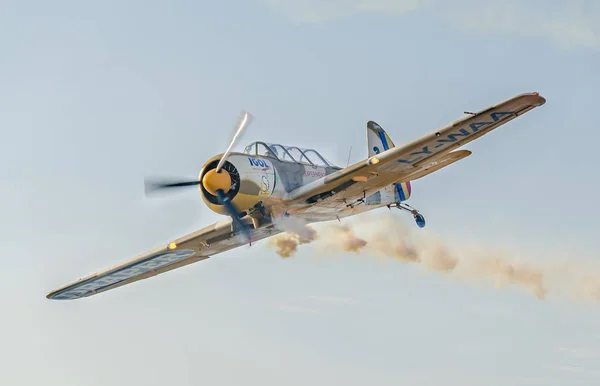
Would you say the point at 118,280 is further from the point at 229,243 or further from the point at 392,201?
the point at 392,201

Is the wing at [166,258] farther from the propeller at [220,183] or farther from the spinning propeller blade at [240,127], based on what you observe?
the spinning propeller blade at [240,127]

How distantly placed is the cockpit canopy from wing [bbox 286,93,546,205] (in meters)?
1.14

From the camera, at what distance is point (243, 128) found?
2439 centimetres

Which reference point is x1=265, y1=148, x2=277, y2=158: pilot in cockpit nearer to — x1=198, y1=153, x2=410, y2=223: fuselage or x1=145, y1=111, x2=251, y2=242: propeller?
x1=198, y1=153, x2=410, y2=223: fuselage

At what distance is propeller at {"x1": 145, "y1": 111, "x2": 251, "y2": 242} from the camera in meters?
23.4

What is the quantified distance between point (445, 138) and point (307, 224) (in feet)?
19.1

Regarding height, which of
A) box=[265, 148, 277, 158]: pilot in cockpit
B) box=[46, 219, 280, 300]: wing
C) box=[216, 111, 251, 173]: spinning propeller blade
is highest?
box=[216, 111, 251, 173]: spinning propeller blade

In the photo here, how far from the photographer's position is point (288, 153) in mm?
25312

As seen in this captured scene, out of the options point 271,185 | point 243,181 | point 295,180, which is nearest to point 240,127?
point 243,181

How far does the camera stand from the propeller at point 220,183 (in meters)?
23.4

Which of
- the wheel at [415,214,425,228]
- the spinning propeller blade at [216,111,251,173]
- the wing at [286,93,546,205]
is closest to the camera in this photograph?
the wing at [286,93,546,205]

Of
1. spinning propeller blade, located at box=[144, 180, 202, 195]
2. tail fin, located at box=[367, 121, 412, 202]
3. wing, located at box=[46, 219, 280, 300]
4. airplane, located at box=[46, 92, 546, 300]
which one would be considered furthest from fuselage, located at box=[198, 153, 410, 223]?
tail fin, located at box=[367, 121, 412, 202]

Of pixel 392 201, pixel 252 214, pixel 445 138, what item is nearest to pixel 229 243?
pixel 252 214

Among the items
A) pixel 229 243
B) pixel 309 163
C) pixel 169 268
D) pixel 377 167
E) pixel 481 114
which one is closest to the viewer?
pixel 481 114
